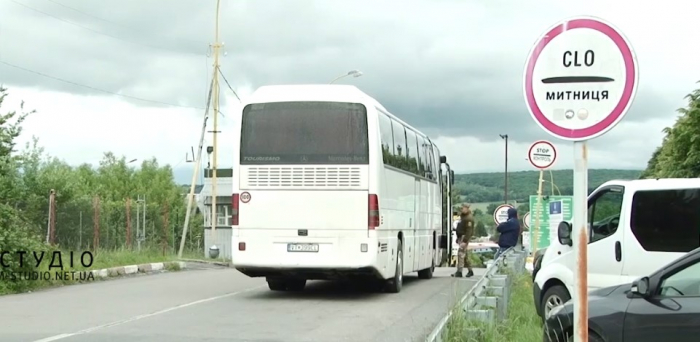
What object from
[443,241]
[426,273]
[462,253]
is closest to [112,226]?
[443,241]

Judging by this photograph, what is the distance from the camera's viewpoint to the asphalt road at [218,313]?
11.1 meters

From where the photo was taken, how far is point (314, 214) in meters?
15.7

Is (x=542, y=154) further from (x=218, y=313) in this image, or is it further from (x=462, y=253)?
(x=218, y=313)

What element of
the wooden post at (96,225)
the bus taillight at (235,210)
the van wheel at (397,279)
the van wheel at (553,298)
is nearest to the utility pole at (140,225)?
the wooden post at (96,225)

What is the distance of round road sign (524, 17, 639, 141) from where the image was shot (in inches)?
201

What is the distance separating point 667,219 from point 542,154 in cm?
908

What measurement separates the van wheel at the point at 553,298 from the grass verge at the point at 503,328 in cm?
25

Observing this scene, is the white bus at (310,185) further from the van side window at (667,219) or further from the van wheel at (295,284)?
the van side window at (667,219)

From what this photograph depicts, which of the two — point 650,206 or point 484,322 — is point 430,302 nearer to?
point 650,206

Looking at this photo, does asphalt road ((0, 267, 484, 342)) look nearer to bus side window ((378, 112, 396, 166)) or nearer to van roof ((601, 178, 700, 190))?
van roof ((601, 178, 700, 190))

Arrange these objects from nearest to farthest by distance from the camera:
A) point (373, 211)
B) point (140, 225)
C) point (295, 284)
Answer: point (373, 211) < point (295, 284) < point (140, 225)

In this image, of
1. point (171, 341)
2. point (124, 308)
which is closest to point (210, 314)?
point (124, 308)

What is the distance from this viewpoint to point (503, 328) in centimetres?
949

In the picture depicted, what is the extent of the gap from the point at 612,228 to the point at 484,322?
2976mm
